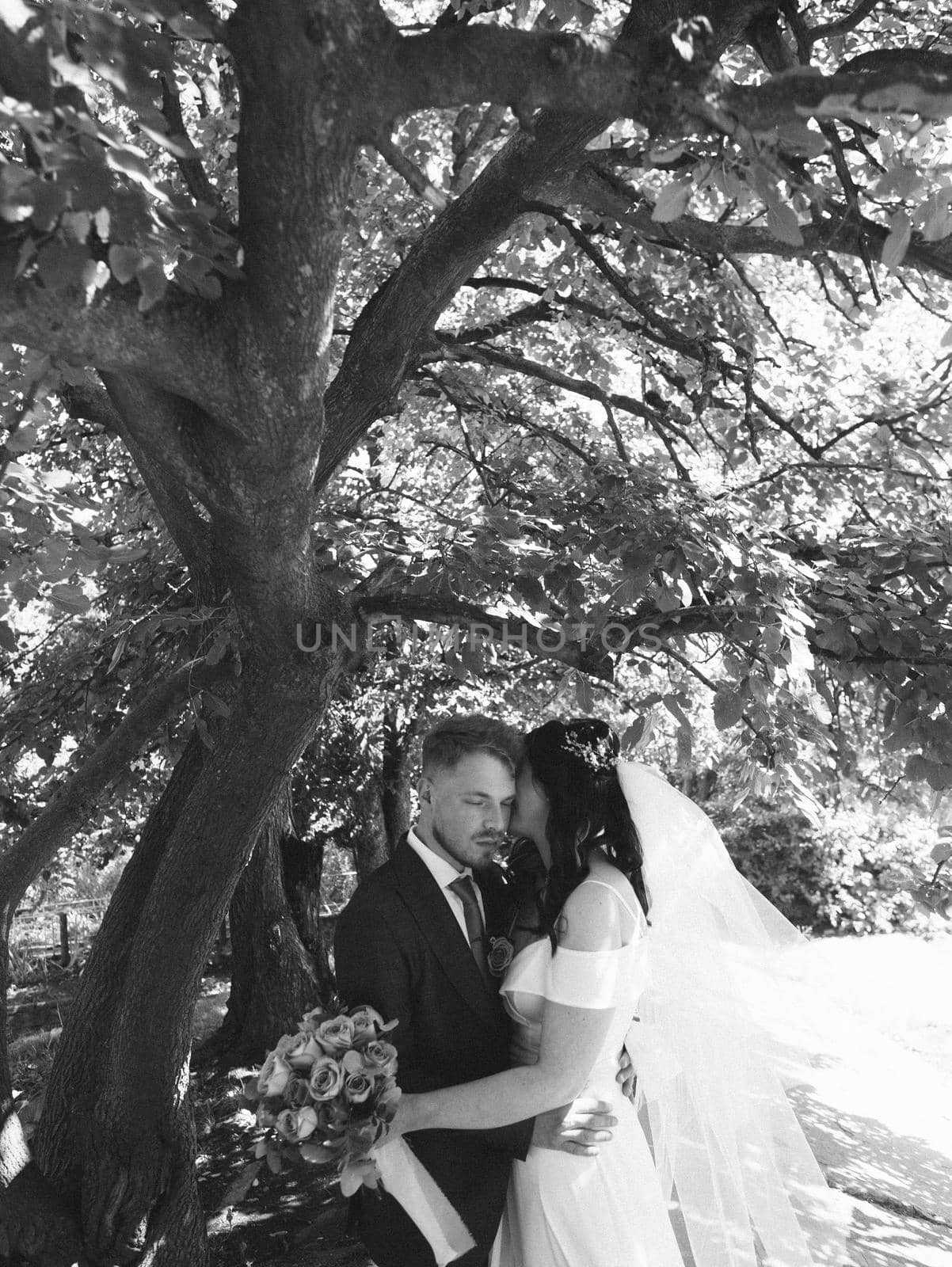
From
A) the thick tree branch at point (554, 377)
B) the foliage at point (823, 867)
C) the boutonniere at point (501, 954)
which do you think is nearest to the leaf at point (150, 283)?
the boutonniere at point (501, 954)

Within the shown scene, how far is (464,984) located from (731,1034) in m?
0.96

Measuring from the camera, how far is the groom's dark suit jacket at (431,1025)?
9.79 feet

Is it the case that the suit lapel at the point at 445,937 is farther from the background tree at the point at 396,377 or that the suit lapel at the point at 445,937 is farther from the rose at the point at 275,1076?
the background tree at the point at 396,377

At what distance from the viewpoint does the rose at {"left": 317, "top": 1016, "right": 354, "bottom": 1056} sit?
274cm

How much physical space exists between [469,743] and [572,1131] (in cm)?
113

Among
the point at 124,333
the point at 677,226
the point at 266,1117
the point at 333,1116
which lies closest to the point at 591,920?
the point at 333,1116

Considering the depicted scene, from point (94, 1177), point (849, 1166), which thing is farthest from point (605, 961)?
point (849, 1166)

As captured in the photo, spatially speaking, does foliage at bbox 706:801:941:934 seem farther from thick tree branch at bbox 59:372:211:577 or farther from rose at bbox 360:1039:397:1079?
rose at bbox 360:1039:397:1079

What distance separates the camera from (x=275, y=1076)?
2.81m

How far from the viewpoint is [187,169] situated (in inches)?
179

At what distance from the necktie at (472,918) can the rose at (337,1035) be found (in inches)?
18.2

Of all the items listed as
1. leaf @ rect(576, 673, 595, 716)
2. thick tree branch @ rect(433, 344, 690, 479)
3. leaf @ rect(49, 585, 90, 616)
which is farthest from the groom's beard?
thick tree branch @ rect(433, 344, 690, 479)

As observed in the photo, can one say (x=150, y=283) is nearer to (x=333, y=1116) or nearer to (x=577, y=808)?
(x=577, y=808)

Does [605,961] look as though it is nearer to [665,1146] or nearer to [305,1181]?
[665,1146]
